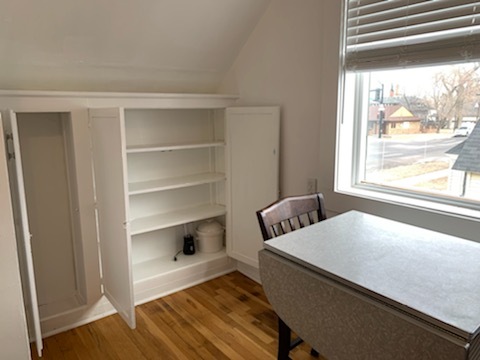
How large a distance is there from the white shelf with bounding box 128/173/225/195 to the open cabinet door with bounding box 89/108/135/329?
0.90 ft

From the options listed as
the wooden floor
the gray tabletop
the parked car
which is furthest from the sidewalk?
the wooden floor

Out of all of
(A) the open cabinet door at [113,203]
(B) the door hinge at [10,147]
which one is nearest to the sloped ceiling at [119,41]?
(A) the open cabinet door at [113,203]

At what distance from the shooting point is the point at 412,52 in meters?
1.88

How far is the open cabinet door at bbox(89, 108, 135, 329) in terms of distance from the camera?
2.06 metres

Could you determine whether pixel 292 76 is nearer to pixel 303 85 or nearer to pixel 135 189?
pixel 303 85

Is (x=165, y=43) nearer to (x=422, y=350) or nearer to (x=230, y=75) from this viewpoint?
(x=230, y=75)

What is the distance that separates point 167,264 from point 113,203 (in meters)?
0.94

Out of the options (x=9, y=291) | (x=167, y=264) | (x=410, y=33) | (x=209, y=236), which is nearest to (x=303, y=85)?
(x=410, y=33)

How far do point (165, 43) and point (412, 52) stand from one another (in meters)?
1.58

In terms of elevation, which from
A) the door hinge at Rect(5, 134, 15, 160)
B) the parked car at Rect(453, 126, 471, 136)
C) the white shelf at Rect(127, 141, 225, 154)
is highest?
the parked car at Rect(453, 126, 471, 136)

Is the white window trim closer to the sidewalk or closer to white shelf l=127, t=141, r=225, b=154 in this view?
the sidewalk

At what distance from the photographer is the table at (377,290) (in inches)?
40.1

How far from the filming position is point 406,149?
213cm

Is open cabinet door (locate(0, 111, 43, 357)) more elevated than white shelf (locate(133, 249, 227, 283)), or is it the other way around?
open cabinet door (locate(0, 111, 43, 357))
